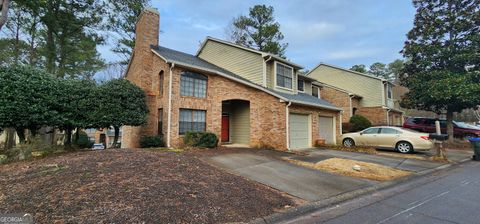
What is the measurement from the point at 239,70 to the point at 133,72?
7.79 m

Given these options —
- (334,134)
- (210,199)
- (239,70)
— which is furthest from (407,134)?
(210,199)

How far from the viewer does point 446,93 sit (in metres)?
16.2

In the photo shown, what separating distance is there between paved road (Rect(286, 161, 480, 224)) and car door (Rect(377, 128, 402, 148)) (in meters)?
6.06

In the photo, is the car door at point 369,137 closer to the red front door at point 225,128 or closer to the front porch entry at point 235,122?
the front porch entry at point 235,122

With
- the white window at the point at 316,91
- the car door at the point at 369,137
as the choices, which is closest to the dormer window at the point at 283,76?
the car door at the point at 369,137

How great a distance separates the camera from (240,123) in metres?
15.6

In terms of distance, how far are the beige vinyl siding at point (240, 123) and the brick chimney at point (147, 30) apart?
6904mm

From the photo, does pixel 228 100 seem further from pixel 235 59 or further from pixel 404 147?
pixel 404 147

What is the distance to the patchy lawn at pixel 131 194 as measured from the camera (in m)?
3.85

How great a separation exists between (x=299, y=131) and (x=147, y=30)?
452 inches

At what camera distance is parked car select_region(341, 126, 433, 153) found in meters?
12.0

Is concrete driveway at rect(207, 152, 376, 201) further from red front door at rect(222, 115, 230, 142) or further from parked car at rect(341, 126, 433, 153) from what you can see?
parked car at rect(341, 126, 433, 153)

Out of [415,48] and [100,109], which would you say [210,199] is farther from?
[415,48]

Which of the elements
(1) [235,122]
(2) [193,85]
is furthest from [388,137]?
(2) [193,85]
